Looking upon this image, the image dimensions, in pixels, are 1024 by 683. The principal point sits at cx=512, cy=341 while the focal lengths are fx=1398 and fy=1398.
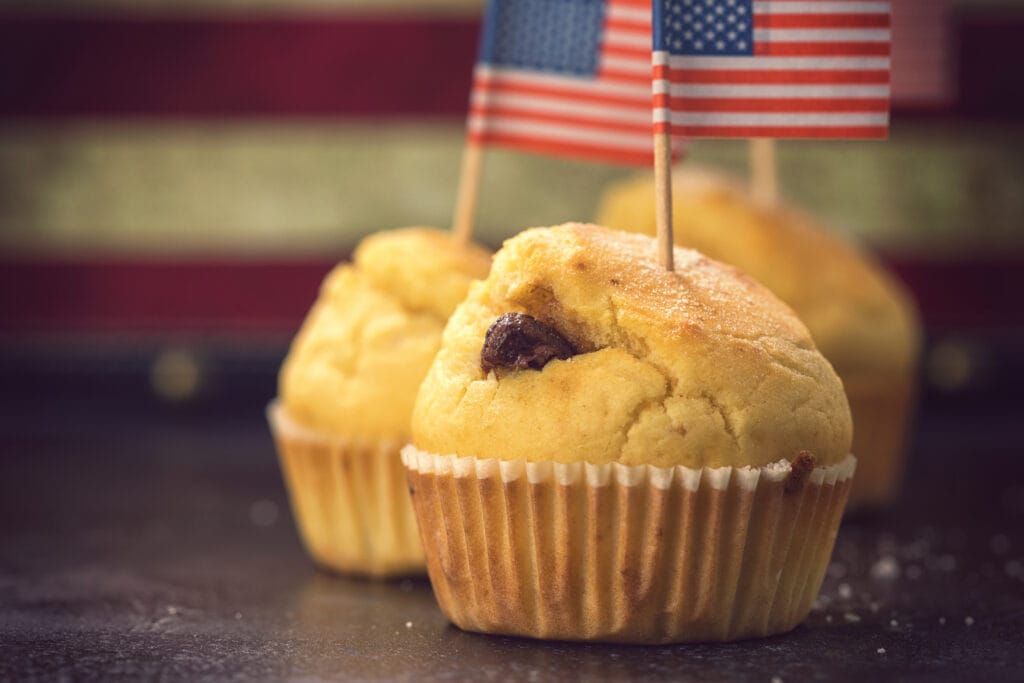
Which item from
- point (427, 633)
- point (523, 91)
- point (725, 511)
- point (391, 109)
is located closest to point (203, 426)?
point (391, 109)

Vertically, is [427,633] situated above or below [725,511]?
below

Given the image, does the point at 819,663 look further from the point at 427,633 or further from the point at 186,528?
the point at 186,528

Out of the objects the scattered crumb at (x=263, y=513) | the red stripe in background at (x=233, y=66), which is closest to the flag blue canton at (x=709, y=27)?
the scattered crumb at (x=263, y=513)

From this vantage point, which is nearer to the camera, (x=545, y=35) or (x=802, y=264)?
(x=545, y=35)

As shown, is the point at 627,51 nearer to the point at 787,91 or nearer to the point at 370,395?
the point at 787,91

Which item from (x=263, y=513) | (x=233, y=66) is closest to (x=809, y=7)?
(x=263, y=513)

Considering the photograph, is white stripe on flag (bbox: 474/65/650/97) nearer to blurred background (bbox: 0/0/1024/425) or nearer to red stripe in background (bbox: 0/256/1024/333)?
blurred background (bbox: 0/0/1024/425)

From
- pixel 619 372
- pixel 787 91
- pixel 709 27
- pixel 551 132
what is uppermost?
pixel 709 27
